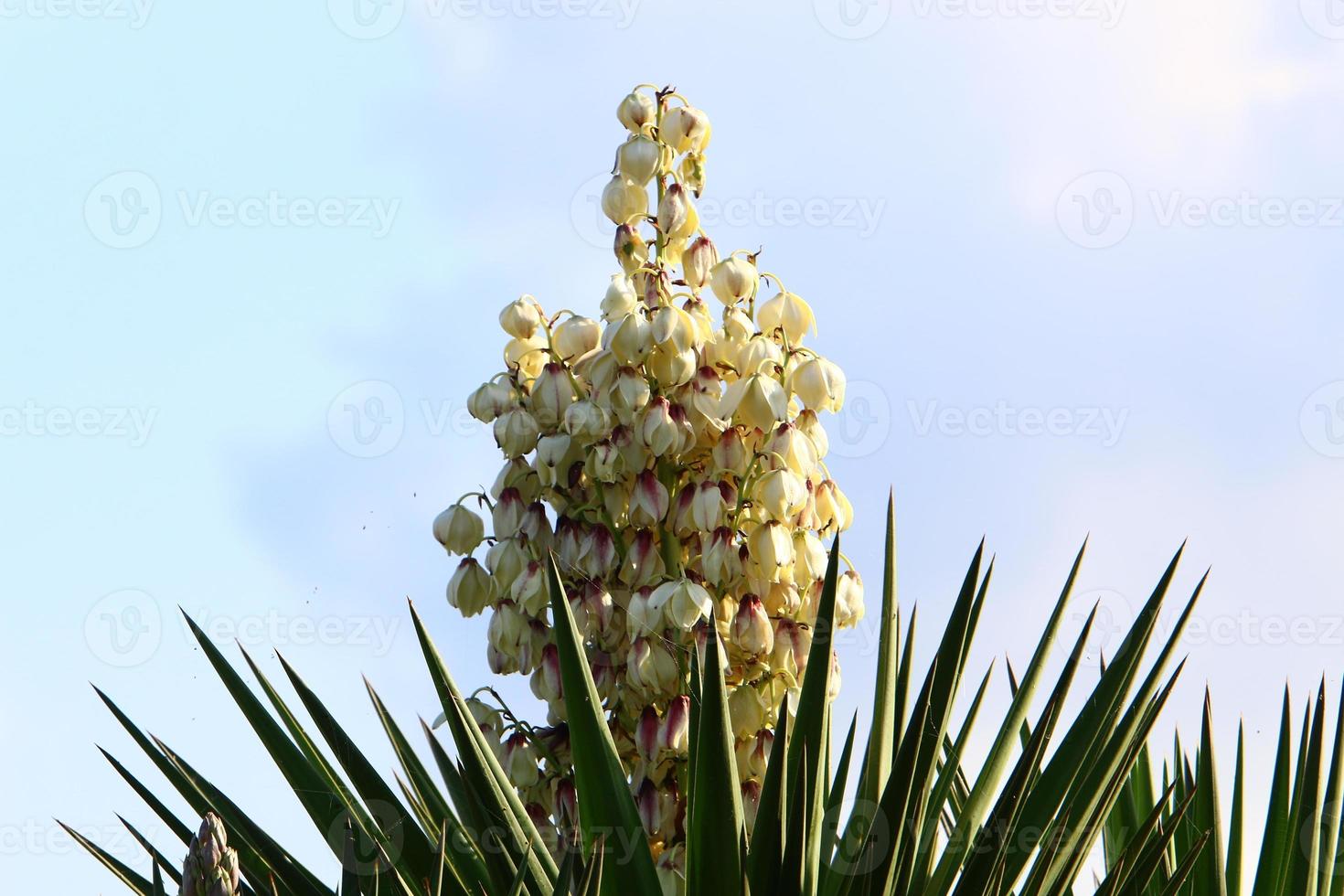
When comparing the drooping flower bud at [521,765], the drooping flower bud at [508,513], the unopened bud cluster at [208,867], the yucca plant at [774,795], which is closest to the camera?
the unopened bud cluster at [208,867]

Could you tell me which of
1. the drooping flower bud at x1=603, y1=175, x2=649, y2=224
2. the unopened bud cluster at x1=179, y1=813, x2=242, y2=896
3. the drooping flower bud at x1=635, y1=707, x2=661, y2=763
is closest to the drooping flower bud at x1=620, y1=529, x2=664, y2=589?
the drooping flower bud at x1=635, y1=707, x2=661, y2=763

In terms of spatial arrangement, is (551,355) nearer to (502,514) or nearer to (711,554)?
(502,514)

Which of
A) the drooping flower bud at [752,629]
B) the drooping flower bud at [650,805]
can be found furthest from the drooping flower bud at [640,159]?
the drooping flower bud at [650,805]

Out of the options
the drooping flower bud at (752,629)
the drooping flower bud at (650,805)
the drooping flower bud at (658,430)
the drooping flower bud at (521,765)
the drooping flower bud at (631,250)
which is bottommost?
the drooping flower bud at (650,805)

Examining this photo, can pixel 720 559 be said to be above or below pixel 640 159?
below

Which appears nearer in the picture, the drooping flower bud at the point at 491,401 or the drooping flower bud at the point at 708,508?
the drooping flower bud at the point at 708,508

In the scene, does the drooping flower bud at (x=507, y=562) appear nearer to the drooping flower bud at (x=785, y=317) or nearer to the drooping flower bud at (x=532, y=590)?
the drooping flower bud at (x=532, y=590)

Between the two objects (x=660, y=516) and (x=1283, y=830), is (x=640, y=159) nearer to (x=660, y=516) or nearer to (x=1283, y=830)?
(x=660, y=516)

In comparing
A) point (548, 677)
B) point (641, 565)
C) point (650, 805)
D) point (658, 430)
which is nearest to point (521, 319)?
point (658, 430)
